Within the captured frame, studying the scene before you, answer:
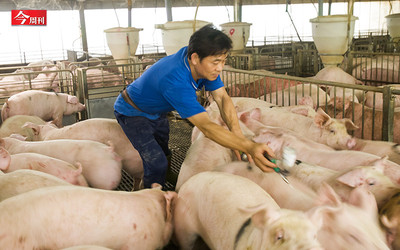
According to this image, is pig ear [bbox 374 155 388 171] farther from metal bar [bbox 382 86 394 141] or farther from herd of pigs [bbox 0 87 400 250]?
metal bar [bbox 382 86 394 141]

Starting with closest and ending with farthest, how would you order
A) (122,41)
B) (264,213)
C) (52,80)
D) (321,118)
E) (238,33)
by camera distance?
(264,213) < (321,118) < (52,80) < (122,41) < (238,33)

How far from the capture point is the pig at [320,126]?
314 cm

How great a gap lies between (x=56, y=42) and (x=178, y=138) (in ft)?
36.5

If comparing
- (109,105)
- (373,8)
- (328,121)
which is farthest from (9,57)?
(373,8)

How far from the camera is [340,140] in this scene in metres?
3.13

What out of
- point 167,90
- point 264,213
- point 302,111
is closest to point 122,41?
point 302,111

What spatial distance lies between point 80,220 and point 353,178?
56.1 inches

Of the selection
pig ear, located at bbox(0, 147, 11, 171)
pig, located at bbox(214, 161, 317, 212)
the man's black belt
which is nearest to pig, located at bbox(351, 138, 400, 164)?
pig, located at bbox(214, 161, 317, 212)

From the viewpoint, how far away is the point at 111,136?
11.4 ft

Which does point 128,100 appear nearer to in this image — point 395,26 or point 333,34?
point 333,34

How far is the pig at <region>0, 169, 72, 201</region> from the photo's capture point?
2.30 m

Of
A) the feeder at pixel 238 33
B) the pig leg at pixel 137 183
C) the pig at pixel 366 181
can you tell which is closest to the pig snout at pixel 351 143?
the pig at pixel 366 181

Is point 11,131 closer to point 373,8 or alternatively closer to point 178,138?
point 178,138

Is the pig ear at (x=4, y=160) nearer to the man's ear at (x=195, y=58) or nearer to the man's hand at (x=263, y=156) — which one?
the man's ear at (x=195, y=58)
